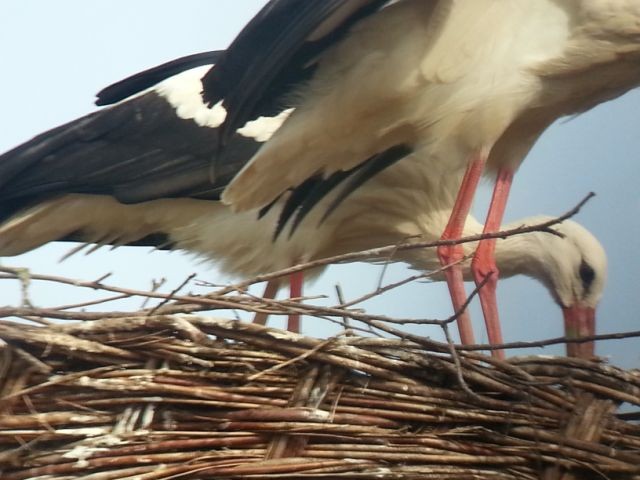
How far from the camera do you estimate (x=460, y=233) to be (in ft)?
7.89

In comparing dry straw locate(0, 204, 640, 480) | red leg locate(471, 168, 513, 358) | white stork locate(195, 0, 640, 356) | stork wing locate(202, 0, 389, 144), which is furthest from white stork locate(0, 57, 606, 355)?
dry straw locate(0, 204, 640, 480)

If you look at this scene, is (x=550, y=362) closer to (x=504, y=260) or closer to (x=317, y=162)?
(x=317, y=162)

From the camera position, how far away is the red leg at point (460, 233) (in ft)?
7.55

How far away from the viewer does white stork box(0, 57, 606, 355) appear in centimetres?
287

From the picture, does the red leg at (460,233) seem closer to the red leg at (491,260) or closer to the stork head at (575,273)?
the red leg at (491,260)

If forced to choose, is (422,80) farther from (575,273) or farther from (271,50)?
(575,273)

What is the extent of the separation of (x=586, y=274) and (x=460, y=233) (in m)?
0.61

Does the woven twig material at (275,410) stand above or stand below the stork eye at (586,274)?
below

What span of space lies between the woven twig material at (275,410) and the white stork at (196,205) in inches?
40.0

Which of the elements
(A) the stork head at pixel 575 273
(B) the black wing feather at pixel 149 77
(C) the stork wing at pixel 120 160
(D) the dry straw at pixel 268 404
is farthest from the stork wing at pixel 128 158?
(D) the dry straw at pixel 268 404

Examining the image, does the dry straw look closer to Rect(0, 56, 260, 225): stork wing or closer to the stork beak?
the stork beak

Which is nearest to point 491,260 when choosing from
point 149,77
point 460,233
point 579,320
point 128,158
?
point 460,233

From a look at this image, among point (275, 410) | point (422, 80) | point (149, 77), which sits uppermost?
point (149, 77)

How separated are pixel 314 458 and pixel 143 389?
27 centimetres
